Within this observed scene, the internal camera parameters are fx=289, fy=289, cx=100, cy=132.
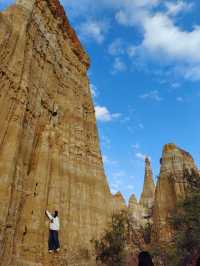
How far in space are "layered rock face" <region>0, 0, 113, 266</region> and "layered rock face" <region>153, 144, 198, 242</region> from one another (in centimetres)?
2152

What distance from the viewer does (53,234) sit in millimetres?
15656

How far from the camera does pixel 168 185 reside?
56.6 meters

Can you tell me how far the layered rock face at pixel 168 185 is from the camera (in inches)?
2035

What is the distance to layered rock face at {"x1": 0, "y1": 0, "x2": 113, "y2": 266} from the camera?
21578 millimetres

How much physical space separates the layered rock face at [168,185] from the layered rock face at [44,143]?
21.5 m

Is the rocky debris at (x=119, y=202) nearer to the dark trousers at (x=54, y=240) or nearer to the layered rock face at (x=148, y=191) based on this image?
the layered rock face at (x=148, y=191)

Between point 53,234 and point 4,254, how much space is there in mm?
5492

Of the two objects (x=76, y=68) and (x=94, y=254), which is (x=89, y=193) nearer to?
(x=94, y=254)

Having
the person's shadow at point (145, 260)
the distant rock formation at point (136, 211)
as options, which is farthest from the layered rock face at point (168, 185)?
the person's shadow at point (145, 260)

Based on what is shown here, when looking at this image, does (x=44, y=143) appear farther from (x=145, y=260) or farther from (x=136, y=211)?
(x=136, y=211)

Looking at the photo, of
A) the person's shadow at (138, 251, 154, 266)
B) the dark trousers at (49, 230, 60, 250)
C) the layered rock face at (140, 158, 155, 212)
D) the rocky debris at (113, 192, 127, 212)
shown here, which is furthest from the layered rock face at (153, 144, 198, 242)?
the person's shadow at (138, 251, 154, 266)

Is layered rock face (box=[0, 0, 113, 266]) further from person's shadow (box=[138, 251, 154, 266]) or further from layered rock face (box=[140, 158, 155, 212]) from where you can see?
layered rock face (box=[140, 158, 155, 212])

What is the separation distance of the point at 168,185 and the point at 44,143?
120 ft

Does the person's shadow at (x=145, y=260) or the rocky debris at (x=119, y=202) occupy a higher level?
the rocky debris at (x=119, y=202)
